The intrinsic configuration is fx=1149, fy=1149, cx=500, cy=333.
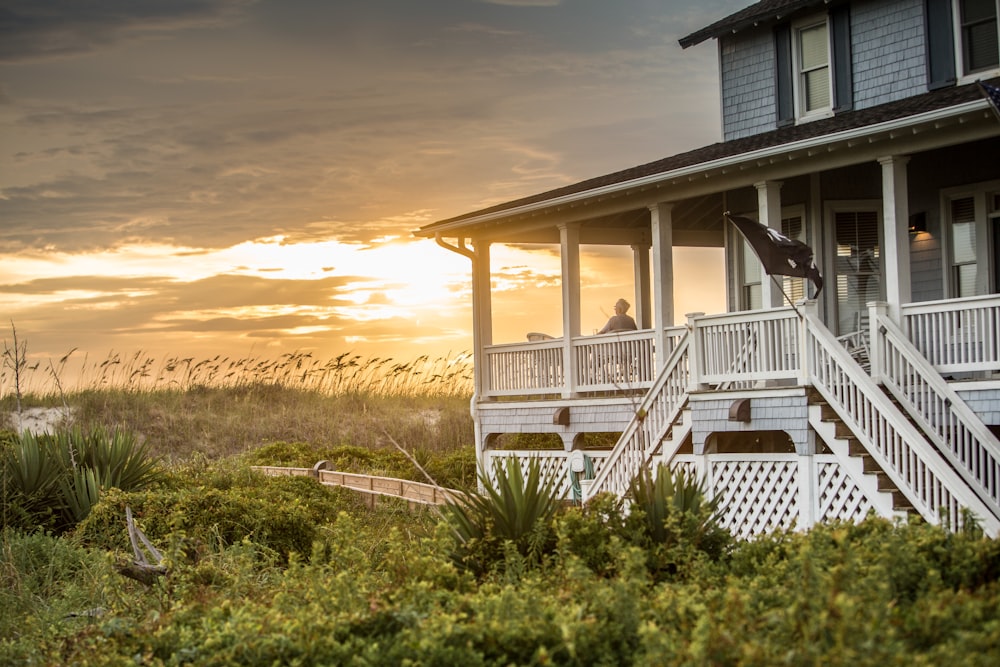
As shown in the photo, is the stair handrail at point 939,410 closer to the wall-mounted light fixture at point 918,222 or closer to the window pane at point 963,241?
the window pane at point 963,241

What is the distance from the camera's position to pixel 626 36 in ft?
78.2

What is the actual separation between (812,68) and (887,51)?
1418 millimetres

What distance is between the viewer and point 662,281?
55.9 feet

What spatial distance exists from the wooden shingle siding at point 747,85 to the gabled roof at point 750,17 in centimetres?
32

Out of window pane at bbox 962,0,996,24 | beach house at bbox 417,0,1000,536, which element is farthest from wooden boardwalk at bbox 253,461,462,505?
window pane at bbox 962,0,996,24

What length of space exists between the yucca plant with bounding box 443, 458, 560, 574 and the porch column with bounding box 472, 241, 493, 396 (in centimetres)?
1184

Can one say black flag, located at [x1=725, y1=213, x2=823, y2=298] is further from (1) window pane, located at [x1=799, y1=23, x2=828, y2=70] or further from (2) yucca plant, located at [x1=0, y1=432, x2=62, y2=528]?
(2) yucca plant, located at [x1=0, y1=432, x2=62, y2=528]

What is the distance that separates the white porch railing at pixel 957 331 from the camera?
41.9ft

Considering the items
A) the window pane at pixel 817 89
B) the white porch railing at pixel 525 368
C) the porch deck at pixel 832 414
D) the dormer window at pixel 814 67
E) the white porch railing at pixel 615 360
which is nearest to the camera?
the porch deck at pixel 832 414

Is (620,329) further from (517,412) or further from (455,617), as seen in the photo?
(455,617)

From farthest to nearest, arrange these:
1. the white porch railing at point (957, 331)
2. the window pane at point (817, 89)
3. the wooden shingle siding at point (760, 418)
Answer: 1. the window pane at point (817, 89)
2. the wooden shingle siding at point (760, 418)
3. the white porch railing at point (957, 331)

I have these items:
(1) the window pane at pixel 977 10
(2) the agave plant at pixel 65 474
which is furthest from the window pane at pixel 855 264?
(2) the agave plant at pixel 65 474

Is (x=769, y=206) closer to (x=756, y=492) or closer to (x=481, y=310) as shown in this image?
(x=756, y=492)

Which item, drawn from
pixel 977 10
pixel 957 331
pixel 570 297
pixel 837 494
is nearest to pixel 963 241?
pixel 957 331
